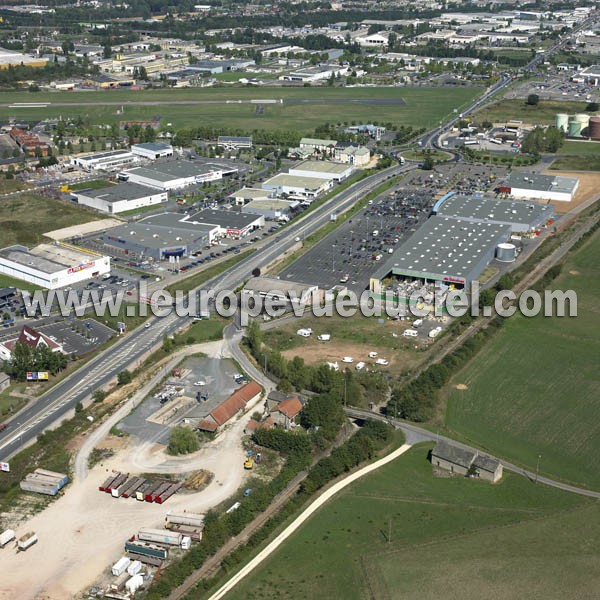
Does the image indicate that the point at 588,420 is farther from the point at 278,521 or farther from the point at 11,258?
the point at 11,258

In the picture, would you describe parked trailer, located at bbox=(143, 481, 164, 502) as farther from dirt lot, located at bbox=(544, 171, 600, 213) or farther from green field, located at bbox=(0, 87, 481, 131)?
green field, located at bbox=(0, 87, 481, 131)

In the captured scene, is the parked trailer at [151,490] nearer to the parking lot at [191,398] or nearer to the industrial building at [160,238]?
the parking lot at [191,398]

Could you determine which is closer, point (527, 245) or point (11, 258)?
point (11, 258)

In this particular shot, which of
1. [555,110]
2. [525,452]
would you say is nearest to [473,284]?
[525,452]

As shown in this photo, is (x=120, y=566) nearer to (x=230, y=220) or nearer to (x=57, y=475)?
(x=57, y=475)

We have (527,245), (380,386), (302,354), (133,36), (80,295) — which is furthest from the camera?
(133,36)

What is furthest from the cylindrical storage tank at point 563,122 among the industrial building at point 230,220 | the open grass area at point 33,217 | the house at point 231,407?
the house at point 231,407

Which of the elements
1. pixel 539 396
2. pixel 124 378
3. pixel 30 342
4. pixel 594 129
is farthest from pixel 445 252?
pixel 594 129
